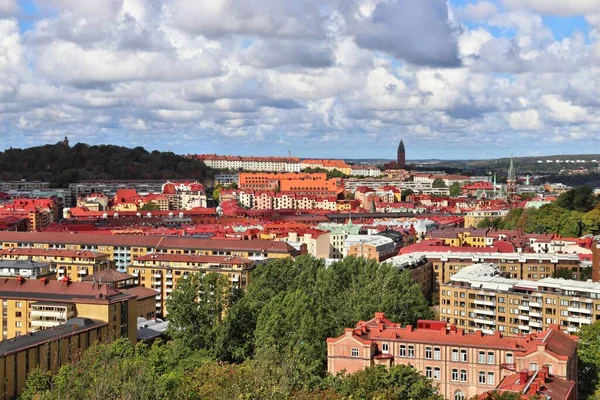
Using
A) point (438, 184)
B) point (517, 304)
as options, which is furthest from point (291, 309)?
point (438, 184)

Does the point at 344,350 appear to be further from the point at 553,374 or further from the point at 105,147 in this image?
the point at 105,147

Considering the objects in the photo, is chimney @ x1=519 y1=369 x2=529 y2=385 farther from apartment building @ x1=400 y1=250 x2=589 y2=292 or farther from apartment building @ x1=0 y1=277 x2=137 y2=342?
apartment building @ x1=400 y1=250 x2=589 y2=292

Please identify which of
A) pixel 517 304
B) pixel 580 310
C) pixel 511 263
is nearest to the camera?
pixel 580 310

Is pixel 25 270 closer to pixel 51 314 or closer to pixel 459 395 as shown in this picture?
pixel 51 314

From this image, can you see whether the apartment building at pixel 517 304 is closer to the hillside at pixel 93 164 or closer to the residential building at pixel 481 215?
the residential building at pixel 481 215

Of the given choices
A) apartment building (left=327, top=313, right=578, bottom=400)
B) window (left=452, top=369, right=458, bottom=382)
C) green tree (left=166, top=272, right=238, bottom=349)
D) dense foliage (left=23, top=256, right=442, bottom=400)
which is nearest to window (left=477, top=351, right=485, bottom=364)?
apartment building (left=327, top=313, right=578, bottom=400)

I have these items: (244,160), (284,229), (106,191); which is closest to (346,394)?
(284,229)
